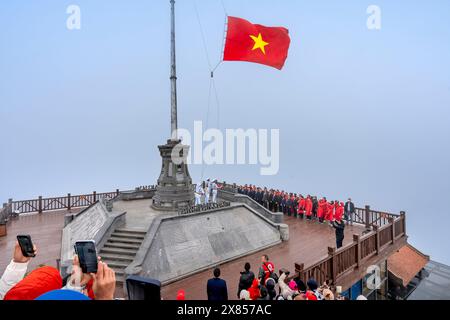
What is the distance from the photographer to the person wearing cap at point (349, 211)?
1593 cm

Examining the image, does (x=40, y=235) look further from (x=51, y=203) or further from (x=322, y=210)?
(x=322, y=210)

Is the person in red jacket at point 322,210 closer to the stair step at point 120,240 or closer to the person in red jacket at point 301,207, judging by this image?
the person in red jacket at point 301,207

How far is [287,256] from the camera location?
36.9 feet

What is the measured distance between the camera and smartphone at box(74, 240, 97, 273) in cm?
226

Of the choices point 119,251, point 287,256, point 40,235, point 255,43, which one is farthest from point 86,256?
point 40,235

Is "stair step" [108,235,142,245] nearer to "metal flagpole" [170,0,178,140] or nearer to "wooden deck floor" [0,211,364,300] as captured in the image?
"wooden deck floor" [0,211,364,300]

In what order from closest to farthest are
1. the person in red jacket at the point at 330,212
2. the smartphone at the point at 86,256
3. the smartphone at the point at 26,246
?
the smartphone at the point at 86,256
the smartphone at the point at 26,246
the person in red jacket at the point at 330,212

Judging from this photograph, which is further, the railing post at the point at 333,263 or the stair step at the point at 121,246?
the stair step at the point at 121,246

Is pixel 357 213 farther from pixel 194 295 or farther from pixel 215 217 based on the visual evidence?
pixel 194 295

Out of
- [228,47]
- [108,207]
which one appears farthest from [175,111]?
[108,207]

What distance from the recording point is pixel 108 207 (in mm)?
13094

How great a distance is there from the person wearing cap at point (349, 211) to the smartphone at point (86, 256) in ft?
53.1

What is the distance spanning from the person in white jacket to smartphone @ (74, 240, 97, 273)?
796 millimetres

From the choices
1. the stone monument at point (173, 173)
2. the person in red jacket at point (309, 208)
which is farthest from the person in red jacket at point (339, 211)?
the stone monument at point (173, 173)
